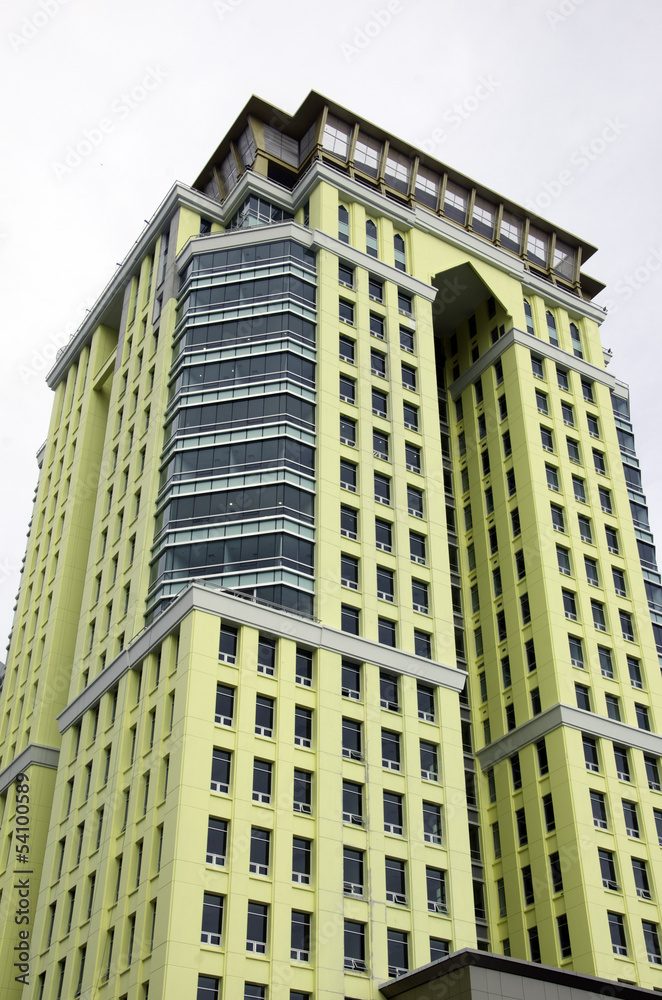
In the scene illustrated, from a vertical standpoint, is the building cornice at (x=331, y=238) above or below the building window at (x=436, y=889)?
above

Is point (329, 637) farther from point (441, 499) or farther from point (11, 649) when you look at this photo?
point (11, 649)

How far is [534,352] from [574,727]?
95.3ft

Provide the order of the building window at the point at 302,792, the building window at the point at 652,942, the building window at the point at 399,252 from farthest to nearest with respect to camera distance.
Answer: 1. the building window at the point at 399,252
2. the building window at the point at 652,942
3. the building window at the point at 302,792

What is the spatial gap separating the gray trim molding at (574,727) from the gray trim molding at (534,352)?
27.8 metres

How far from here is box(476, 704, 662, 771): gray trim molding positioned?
6212cm

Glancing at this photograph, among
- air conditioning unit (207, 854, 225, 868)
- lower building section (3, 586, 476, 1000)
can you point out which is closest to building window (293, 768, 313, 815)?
lower building section (3, 586, 476, 1000)

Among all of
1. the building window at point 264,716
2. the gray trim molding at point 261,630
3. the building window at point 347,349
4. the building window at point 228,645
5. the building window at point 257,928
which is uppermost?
the building window at point 347,349

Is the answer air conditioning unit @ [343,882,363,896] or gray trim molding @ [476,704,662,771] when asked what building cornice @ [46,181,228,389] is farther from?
air conditioning unit @ [343,882,363,896]

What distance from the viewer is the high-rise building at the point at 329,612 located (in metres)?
48.8

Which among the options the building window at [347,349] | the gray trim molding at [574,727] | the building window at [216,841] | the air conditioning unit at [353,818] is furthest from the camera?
the building window at [347,349]

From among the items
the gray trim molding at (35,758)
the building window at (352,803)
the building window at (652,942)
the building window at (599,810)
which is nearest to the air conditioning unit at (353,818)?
the building window at (352,803)

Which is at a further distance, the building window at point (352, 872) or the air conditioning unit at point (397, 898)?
the air conditioning unit at point (397, 898)

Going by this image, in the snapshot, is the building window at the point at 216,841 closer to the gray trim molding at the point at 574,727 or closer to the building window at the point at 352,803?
the building window at the point at 352,803

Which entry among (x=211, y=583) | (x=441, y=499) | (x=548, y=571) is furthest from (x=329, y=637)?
(x=548, y=571)
